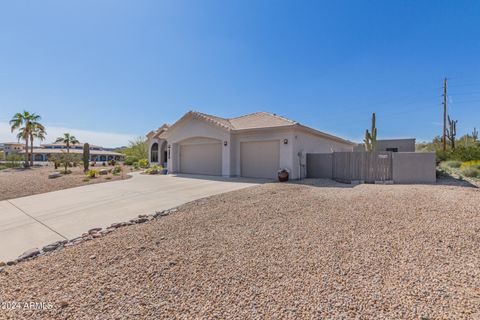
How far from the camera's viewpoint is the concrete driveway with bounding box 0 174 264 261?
15.3 feet

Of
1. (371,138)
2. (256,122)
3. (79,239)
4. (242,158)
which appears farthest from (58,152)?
(371,138)

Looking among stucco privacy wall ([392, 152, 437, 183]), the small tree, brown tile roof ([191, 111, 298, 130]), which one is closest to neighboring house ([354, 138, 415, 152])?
stucco privacy wall ([392, 152, 437, 183])

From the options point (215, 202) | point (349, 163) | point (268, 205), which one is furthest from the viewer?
point (349, 163)

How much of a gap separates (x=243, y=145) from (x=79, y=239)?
440 inches

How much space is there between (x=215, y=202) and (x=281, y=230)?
126 inches

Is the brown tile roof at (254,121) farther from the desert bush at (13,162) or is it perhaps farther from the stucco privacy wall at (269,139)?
the desert bush at (13,162)

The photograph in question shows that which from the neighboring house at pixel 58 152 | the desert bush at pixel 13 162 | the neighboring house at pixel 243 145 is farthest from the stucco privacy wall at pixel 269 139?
the neighboring house at pixel 58 152

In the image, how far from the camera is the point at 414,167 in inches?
443

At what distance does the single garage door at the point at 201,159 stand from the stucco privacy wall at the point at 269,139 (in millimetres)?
1342

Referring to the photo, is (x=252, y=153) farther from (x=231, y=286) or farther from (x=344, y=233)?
(x=231, y=286)

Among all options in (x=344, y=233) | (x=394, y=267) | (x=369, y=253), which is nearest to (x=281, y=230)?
(x=344, y=233)

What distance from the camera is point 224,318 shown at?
2.18 m

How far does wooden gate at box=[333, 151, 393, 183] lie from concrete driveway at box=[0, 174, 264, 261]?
8599mm

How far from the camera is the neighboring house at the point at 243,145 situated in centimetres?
1304
